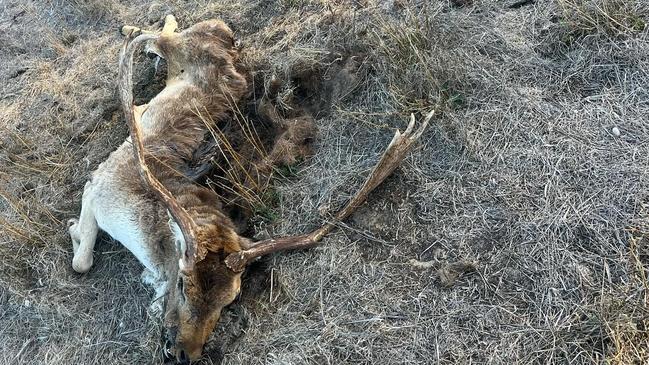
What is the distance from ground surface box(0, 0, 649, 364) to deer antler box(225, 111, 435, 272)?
0.12 m

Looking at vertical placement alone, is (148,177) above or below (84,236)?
above

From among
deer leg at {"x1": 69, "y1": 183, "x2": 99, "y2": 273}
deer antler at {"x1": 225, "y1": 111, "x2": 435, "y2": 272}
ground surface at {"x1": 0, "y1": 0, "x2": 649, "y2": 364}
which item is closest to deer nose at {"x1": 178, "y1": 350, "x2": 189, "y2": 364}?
ground surface at {"x1": 0, "y1": 0, "x2": 649, "y2": 364}

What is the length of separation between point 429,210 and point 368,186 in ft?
1.46

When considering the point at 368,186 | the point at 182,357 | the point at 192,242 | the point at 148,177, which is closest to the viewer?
the point at 192,242

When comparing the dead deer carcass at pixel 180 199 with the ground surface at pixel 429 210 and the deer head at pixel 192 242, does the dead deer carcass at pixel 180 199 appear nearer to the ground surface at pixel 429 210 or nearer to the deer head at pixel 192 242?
the deer head at pixel 192 242

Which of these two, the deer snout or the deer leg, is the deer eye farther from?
the deer leg

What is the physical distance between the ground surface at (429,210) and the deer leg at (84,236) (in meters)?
0.10

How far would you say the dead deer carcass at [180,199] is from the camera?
361cm

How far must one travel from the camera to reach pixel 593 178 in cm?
381

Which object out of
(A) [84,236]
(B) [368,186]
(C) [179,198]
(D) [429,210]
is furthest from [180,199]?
(D) [429,210]

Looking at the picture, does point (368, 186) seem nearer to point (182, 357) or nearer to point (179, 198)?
point (179, 198)

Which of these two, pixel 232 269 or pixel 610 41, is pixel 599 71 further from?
pixel 232 269

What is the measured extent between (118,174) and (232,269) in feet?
5.05

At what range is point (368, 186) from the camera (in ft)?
13.2
